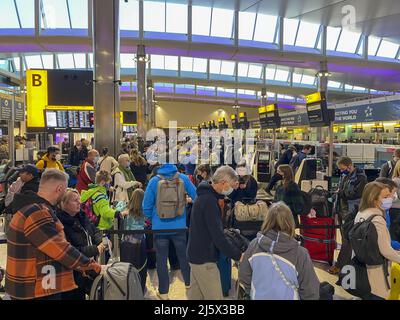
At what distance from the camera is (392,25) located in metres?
17.0

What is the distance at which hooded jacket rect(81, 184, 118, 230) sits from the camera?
4164 millimetres

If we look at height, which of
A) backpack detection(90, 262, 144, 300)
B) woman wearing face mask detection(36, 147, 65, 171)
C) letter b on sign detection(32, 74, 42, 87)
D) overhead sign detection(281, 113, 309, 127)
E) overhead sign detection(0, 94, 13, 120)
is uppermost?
overhead sign detection(281, 113, 309, 127)

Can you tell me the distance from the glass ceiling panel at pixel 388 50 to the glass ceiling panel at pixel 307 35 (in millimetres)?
4141

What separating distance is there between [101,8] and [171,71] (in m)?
21.1

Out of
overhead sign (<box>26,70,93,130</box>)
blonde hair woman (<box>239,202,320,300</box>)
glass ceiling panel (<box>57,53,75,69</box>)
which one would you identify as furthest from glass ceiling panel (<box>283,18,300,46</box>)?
blonde hair woman (<box>239,202,320,300</box>)

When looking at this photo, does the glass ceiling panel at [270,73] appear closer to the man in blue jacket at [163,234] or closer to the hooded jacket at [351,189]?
the hooded jacket at [351,189]

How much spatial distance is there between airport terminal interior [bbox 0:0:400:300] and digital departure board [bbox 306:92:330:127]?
41mm

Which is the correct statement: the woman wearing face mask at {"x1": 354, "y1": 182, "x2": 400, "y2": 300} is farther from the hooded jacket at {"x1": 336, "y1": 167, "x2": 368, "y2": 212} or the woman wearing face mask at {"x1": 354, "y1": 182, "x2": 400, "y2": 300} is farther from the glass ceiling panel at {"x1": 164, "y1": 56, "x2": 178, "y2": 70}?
→ the glass ceiling panel at {"x1": 164, "y1": 56, "x2": 178, "y2": 70}

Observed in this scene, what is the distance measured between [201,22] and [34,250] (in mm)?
19015

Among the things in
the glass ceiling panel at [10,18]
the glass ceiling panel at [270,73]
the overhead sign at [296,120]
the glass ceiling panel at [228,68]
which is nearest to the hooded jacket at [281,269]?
the overhead sign at [296,120]

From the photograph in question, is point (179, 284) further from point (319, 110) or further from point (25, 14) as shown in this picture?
point (25, 14)

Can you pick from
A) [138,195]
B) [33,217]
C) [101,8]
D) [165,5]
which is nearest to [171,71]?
[165,5]

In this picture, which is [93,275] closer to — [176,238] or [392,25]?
[176,238]

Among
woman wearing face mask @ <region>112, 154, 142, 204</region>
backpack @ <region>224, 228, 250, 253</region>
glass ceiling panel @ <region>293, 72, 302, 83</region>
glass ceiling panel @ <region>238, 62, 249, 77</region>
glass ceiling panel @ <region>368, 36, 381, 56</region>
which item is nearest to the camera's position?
backpack @ <region>224, 228, 250, 253</region>
